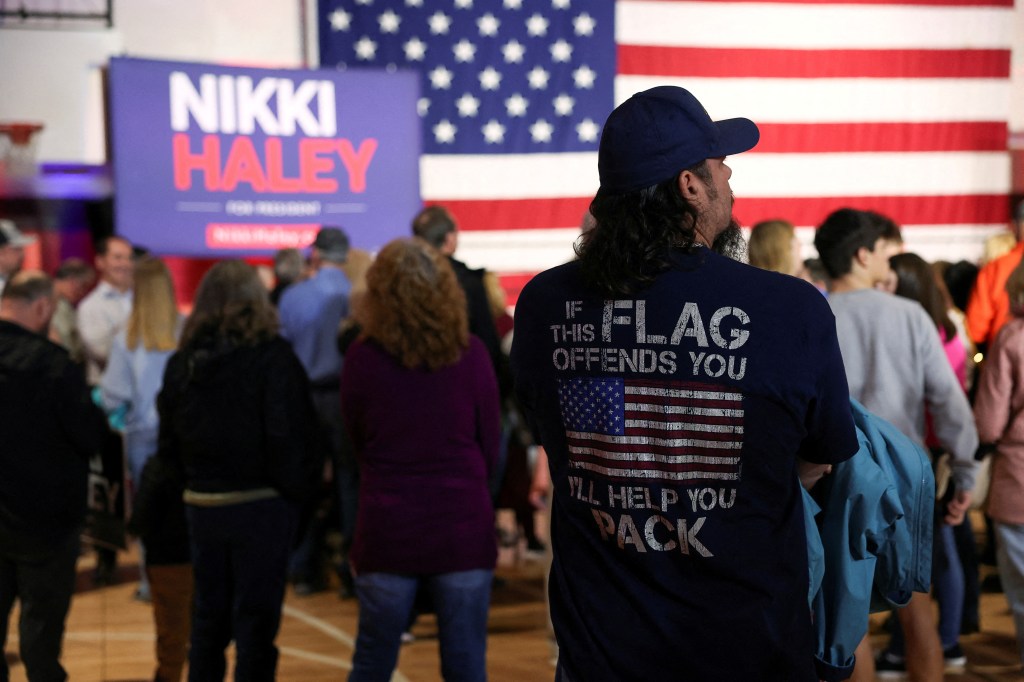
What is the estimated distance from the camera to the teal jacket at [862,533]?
224 centimetres

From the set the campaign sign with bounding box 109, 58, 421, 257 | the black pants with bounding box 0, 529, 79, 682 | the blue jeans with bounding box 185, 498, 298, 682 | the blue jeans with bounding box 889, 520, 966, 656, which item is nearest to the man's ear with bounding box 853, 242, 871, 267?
the blue jeans with bounding box 889, 520, 966, 656

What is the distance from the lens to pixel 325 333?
249 inches

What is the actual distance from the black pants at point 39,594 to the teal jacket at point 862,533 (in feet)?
9.12

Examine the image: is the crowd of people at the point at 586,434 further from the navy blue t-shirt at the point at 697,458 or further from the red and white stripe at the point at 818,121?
the red and white stripe at the point at 818,121

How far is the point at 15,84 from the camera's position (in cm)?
910

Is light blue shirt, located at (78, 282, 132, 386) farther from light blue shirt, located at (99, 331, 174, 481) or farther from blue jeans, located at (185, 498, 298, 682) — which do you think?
blue jeans, located at (185, 498, 298, 682)

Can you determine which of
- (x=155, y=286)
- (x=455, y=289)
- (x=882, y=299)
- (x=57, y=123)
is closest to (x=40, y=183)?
(x=57, y=123)

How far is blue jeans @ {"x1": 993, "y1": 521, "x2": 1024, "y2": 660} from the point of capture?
3.96 m

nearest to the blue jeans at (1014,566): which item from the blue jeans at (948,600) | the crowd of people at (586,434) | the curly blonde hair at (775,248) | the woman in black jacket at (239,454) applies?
the crowd of people at (586,434)

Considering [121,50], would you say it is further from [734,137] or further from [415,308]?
[734,137]

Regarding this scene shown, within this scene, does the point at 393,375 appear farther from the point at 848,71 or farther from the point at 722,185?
the point at 848,71

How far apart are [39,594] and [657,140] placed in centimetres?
307

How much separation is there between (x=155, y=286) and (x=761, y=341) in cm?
439

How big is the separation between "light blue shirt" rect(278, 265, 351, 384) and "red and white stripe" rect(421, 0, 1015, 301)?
3.36 meters
